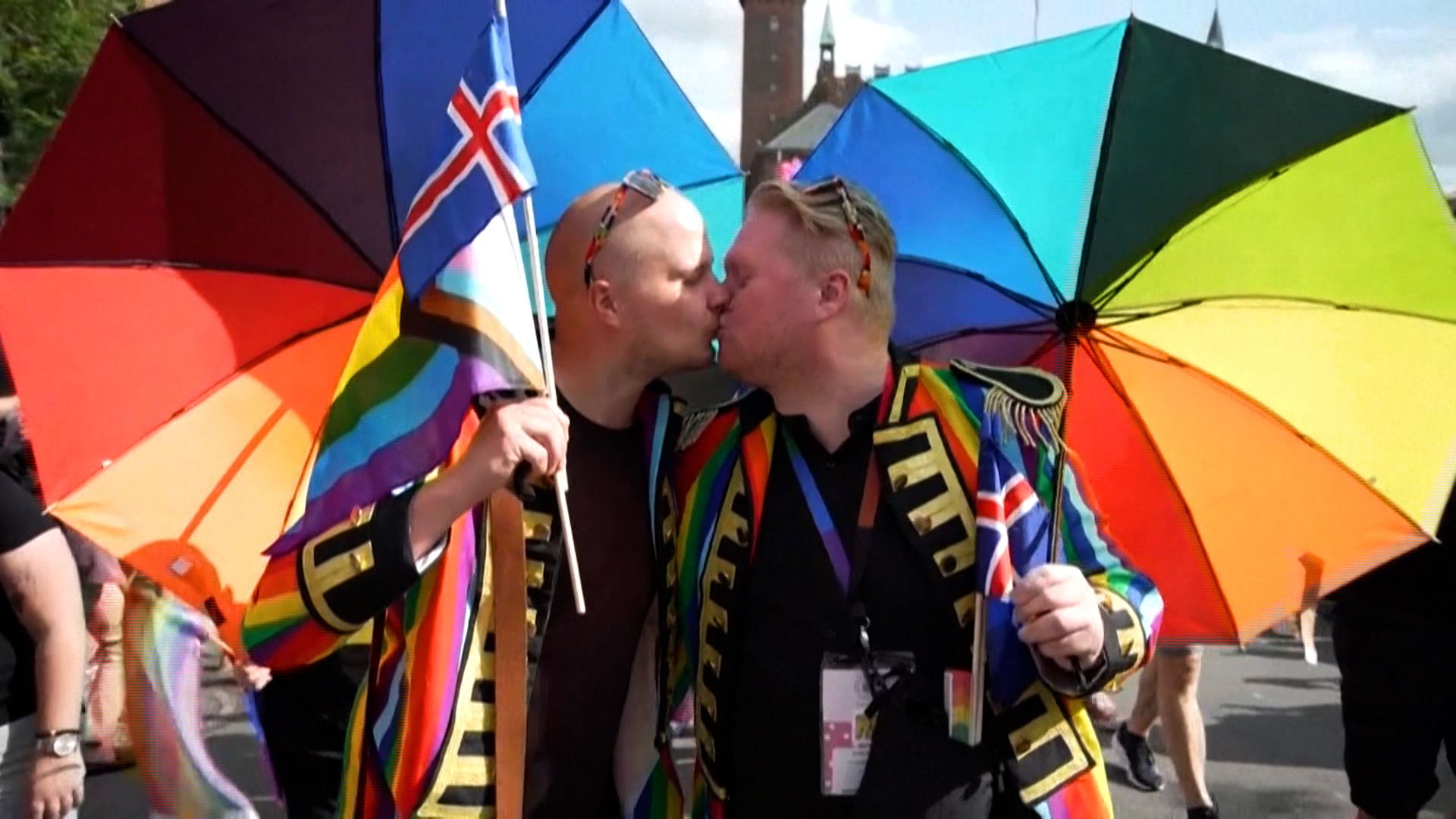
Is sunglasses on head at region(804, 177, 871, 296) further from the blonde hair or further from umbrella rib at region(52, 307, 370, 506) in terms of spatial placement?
umbrella rib at region(52, 307, 370, 506)

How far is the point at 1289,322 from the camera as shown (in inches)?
105

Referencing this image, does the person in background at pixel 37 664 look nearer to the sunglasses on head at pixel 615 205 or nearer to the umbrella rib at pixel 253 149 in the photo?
the umbrella rib at pixel 253 149

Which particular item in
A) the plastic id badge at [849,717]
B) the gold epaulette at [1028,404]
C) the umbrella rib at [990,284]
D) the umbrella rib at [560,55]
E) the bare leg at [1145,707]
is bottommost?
the bare leg at [1145,707]

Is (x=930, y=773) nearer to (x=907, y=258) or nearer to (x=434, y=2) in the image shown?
(x=907, y=258)

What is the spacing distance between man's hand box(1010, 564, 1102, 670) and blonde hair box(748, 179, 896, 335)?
63 centimetres

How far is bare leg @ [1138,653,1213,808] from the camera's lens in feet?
17.6

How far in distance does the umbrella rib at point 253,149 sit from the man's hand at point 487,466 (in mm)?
1051

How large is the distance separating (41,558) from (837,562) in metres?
1.98

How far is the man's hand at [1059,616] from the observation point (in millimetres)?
2025

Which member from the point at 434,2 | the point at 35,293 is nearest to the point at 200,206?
the point at 35,293

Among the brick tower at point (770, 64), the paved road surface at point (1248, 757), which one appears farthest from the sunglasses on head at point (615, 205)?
the brick tower at point (770, 64)

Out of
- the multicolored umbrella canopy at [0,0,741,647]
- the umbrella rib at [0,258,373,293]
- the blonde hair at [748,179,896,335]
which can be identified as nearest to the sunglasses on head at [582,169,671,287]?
the blonde hair at [748,179,896,335]

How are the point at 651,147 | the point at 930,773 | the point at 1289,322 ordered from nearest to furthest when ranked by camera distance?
the point at 930,773
the point at 1289,322
the point at 651,147

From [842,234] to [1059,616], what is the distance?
846mm
